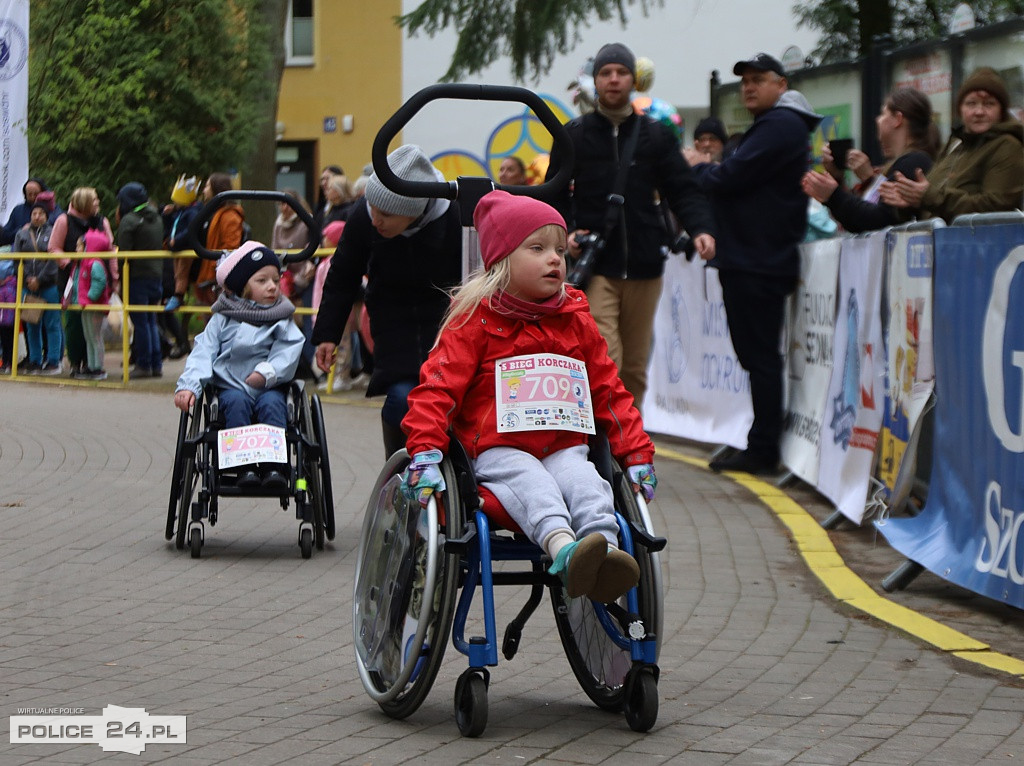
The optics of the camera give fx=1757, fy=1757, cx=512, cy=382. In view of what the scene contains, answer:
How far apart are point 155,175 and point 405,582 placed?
18.6 m

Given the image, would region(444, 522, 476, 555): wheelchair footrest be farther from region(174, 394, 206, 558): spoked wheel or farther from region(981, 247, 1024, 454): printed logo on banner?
region(174, 394, 206, 558): spoked wheel

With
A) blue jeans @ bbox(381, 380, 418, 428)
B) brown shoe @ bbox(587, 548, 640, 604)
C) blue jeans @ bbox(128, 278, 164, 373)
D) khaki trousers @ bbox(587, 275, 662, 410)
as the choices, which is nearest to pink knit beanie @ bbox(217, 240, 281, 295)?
blue jeans @ bbox(381, 380, 418, 428)

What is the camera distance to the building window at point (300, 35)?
115ft

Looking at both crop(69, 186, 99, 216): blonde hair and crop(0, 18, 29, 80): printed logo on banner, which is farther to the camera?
crop(0, 18, 29, 80): printed logo on banner

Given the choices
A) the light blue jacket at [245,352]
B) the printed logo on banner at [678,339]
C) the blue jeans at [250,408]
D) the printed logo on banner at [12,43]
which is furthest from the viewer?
the printed logo on banner at [12,43]

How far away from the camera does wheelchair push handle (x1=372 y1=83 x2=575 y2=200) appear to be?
18.6 feet

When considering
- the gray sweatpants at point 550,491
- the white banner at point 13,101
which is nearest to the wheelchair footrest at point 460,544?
the gray sweatpants at point 550,491

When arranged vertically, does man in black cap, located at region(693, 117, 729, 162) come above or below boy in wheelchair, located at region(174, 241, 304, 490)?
above

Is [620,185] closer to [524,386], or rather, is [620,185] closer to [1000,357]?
[1000,357]

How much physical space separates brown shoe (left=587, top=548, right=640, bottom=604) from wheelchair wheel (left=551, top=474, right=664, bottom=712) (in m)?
0.28

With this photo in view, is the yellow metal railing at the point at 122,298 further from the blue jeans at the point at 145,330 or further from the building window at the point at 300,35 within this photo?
the building window at the point at 300,35

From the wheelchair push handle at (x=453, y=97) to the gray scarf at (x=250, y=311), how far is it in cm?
253

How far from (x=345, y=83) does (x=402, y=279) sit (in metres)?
28.4

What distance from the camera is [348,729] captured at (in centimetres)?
503
